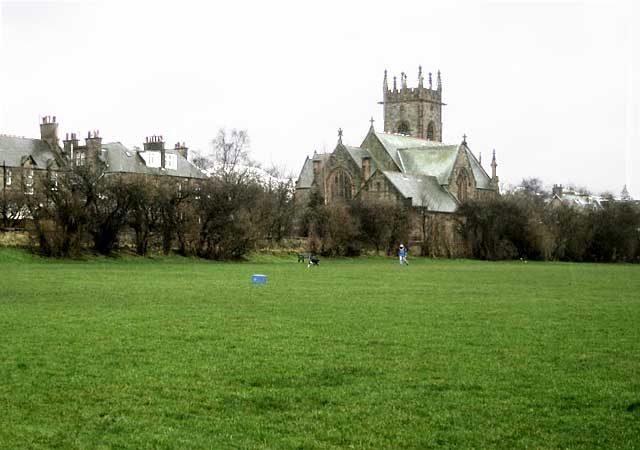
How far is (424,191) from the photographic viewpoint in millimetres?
106688

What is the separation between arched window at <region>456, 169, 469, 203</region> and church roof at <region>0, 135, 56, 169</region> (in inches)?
1864

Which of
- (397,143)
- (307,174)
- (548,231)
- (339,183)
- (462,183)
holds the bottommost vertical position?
(548,231)

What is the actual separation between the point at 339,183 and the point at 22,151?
123 feet

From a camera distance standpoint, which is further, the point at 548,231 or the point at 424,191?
the point at 424,191

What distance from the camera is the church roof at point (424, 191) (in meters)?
103

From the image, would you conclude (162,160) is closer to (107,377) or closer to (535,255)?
(535,255)

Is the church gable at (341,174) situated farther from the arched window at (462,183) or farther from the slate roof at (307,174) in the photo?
the arched window at (462,183)

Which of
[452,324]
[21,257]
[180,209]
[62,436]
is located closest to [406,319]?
[452,324]

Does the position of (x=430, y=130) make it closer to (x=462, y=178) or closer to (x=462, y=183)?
(x=462, y=178)

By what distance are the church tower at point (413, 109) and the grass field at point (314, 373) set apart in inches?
4127

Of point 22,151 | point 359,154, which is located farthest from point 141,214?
point 359,154

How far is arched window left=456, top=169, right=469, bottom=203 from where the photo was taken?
115 metres

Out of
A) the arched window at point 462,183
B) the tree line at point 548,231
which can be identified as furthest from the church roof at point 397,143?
the tree line at point 548,231

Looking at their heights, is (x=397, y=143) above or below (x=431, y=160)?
above
